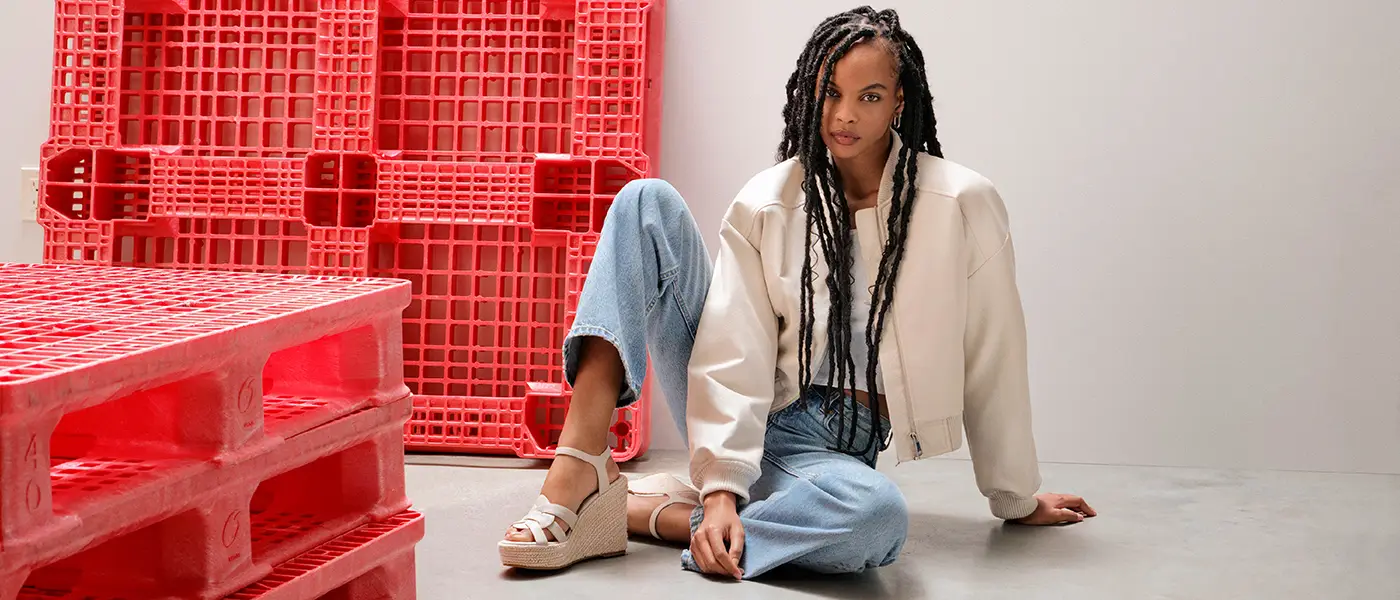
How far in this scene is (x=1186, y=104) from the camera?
2.26 metres

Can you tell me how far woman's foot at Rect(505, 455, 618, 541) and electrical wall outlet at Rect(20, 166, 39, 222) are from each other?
1.38 m

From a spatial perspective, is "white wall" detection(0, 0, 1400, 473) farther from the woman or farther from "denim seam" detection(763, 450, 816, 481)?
"denim seam" detection(763, 450, 816, 481)

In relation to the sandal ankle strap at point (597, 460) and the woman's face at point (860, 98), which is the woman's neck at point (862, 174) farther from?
the sandal ankle strap at point (597, 460)

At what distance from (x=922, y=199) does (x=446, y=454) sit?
1023 millimetres

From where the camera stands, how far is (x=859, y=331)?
5.56 ft

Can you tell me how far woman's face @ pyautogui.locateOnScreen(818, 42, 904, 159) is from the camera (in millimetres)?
1667

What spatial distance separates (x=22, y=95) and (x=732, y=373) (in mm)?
1599

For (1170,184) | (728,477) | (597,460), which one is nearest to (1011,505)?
(728,477)

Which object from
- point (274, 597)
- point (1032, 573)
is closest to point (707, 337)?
point (1032, 573)

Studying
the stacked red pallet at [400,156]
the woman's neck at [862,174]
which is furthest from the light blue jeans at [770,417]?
the stacked red pallet at [400,156]

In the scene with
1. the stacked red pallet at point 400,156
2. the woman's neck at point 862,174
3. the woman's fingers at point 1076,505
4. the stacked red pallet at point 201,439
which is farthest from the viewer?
the stacked red pallet at point 400,156

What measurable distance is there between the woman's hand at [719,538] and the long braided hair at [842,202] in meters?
0.21

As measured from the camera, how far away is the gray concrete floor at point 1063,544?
1501 millimetres

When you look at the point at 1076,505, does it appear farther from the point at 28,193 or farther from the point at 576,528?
the point at 28,193
